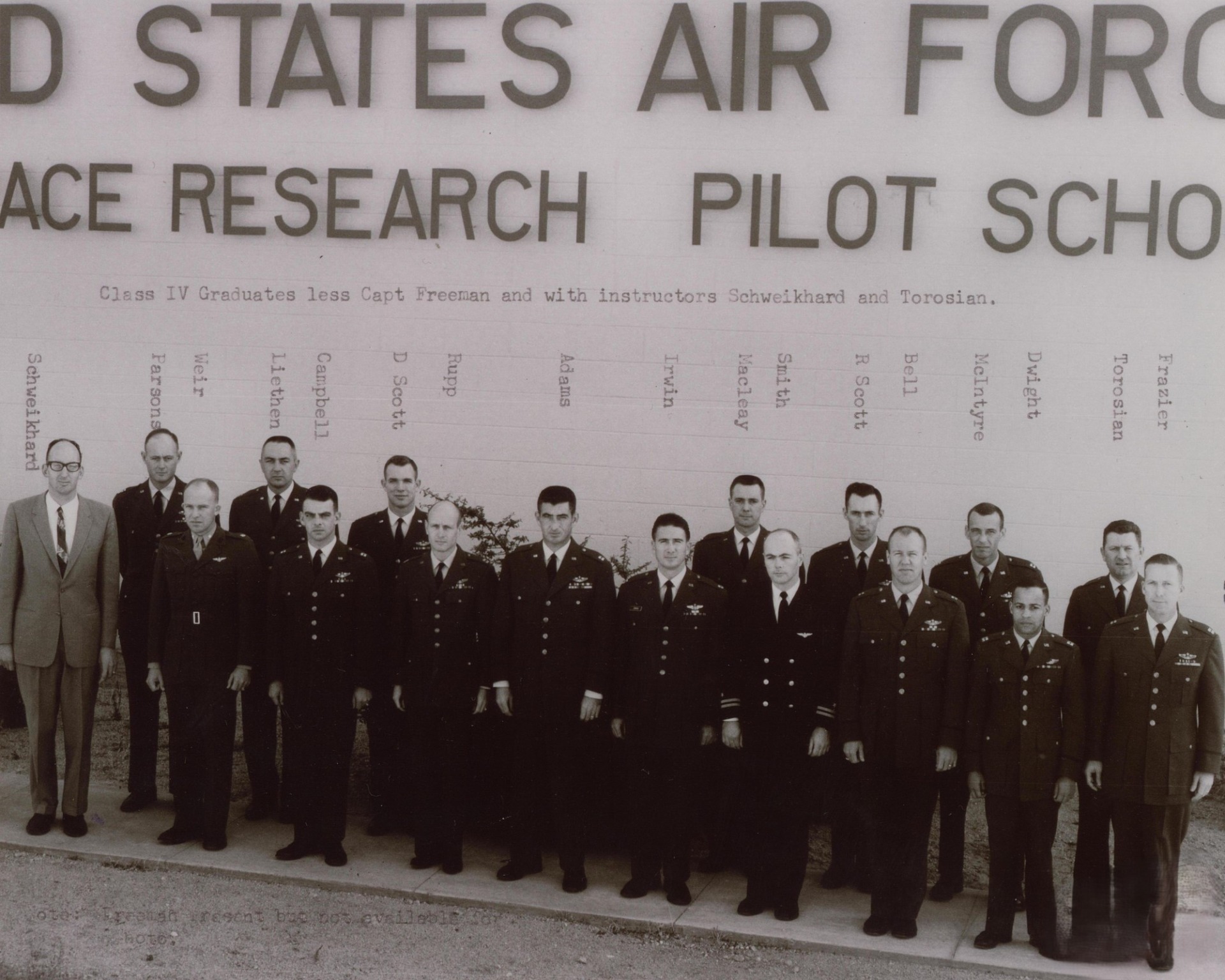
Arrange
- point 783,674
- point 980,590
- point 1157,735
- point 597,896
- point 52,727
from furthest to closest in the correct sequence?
point 52,727, point 980,590, point 597,896, point 783,674, point 1157,735

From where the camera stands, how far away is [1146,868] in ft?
17.4

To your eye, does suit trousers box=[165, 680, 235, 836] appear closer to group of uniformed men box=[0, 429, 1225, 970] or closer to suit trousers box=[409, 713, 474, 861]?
group of uniformed men box=[0, 429, 1225, 970]

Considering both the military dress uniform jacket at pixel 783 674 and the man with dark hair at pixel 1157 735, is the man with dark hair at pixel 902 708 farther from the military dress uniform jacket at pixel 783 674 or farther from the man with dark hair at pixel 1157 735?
the man with dark hair at pixel 1157 735

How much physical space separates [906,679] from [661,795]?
3.73 ft

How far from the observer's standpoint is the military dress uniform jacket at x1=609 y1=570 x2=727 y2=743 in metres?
5.75

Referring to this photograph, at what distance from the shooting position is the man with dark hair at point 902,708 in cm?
548

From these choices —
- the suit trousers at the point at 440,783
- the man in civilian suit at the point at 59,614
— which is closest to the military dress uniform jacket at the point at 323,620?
the suit trousers at the point at 440,783

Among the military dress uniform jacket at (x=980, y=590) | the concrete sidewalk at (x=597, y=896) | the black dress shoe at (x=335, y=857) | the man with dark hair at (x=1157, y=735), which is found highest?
the military dress uniform jacket at (x=980, y=590)

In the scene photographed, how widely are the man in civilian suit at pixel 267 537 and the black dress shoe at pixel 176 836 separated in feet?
1.36

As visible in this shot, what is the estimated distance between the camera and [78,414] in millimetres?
8453

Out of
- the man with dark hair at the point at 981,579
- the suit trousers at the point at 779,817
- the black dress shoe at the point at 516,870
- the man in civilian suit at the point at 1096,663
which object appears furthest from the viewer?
the man with dark hair at the point at 981,579

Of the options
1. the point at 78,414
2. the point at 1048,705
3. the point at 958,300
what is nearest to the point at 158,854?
the point at 78,414

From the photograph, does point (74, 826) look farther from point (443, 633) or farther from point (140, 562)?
point (443, 633)

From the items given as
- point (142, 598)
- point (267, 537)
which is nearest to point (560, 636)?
point (267, 537)
